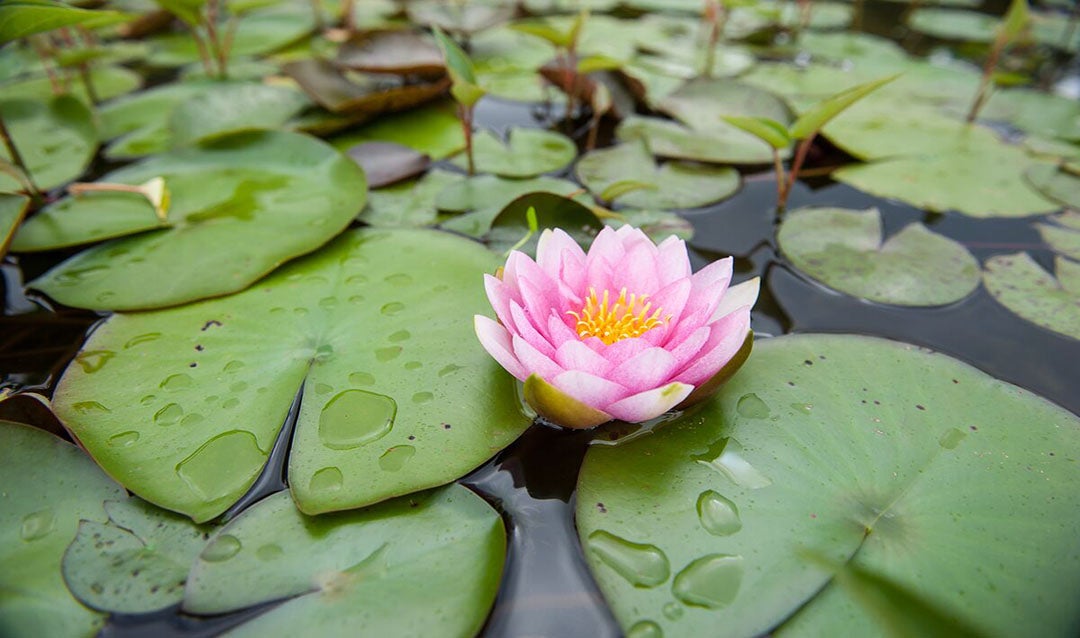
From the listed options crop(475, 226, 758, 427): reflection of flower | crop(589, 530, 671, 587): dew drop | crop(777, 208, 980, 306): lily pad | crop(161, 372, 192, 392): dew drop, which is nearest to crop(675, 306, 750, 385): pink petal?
crop(475, 226, 758, 427): reflection of flower

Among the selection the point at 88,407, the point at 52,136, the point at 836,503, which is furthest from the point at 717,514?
the point at 52,136

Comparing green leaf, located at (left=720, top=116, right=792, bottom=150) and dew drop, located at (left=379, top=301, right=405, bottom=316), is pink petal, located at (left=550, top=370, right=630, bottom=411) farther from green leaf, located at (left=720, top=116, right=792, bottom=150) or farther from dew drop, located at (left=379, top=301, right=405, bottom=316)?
green leaf, located at (left=720, top=116, right=792, bottom=150)

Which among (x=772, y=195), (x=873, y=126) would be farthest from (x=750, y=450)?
(x=873, y=126)

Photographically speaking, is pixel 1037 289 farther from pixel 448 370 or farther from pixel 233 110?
pixel 233 110

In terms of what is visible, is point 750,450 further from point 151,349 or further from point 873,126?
point 873,126

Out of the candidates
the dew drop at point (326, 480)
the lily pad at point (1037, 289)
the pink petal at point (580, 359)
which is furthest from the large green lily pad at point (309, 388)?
the lily pad at point (1037, 289)

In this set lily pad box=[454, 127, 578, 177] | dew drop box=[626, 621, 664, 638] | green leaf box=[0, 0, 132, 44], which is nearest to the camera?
dew drop box=[626, 621, 664, 638]
